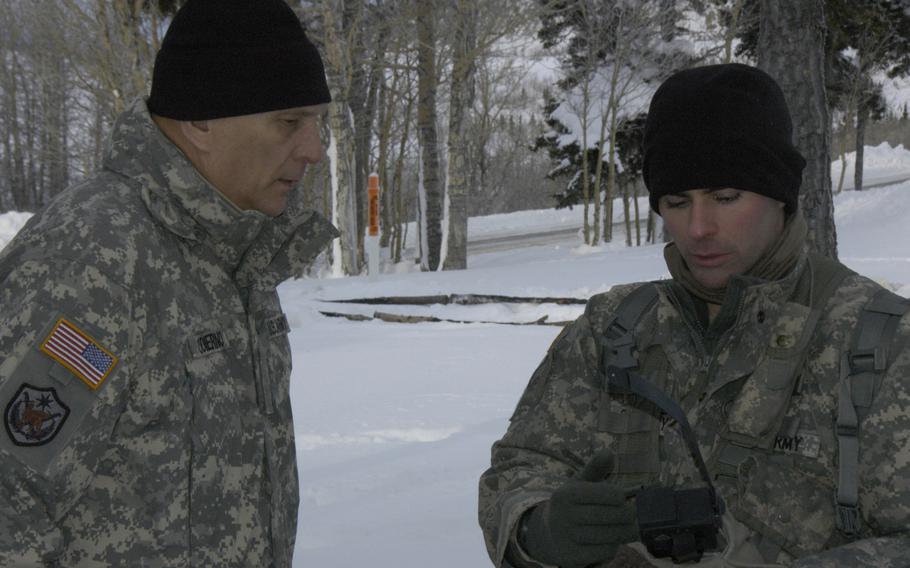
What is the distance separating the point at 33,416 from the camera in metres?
1.54

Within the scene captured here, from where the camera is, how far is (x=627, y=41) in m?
22.7

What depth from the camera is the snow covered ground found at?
386cm

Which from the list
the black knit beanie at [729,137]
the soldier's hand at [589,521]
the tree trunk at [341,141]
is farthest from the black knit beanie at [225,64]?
the tree trunk at [341,141]

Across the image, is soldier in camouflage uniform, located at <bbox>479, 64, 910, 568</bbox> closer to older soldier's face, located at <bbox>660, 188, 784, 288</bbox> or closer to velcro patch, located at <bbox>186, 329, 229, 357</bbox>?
older soldier's face, located at <bbox>660, 188, 784, 288</bbox>

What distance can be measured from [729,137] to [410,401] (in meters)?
4.34

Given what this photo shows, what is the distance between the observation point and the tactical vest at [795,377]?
1.67 meters

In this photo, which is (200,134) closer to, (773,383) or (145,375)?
(145,375)

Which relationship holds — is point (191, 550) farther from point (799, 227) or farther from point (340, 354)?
point (340, 354)

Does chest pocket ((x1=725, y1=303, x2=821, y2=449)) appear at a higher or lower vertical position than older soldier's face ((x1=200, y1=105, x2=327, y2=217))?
lower

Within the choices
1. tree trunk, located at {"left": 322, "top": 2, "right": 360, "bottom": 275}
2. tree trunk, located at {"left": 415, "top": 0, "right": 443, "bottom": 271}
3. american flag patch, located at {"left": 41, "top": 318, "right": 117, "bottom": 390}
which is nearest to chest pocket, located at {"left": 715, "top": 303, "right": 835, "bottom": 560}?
american flag patch, located at {"left": 41, "top": 318, "right": 117, "bottom": 390}

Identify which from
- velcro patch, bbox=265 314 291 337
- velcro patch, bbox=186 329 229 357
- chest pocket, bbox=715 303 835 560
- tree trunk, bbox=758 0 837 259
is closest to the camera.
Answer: chest pocket, bbox=715 303 835 560

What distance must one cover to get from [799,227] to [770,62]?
4.63 metres

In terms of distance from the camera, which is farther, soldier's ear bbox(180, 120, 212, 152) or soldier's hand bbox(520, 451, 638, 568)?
soldier's ear bbox(180, 120, 212, 152)

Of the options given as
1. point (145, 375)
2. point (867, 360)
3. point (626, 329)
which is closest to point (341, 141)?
point (626, 329)
